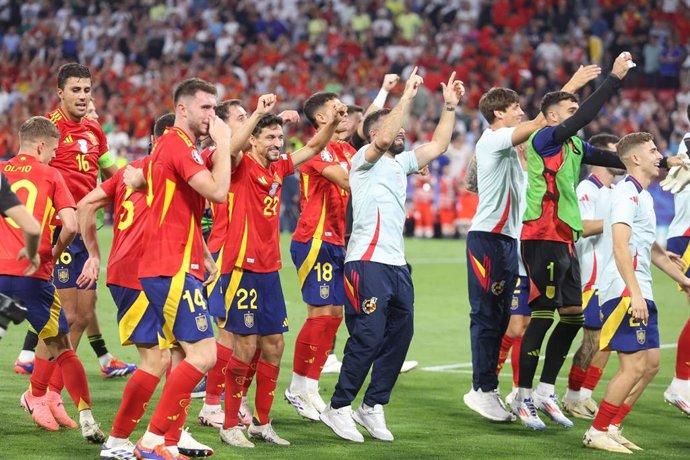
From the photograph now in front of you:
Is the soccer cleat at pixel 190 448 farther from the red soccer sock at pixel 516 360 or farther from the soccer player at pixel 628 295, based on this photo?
the red soccer sock at pixel 516 360

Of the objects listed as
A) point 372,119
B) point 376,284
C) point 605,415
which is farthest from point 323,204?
point 605,415

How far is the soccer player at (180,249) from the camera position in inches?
284

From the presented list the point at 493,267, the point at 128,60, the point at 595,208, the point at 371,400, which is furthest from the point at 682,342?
the point at 128,60

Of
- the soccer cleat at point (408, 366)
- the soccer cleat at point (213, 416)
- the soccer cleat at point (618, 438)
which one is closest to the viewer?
the soccer cleat at point (618, 438)

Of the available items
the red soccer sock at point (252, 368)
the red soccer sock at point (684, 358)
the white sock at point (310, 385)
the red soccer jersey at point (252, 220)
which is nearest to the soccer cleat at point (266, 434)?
the red soccer sock at point (252, 368)

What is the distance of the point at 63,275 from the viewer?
9.77 meters

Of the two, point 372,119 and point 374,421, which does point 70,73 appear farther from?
point 374,421

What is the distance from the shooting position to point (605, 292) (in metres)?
Answer: 8.66

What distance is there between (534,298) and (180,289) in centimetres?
346

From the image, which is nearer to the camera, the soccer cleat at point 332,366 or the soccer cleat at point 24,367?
the soccer cleat at point 24,367

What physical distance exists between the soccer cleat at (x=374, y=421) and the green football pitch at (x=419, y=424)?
2.8 inches

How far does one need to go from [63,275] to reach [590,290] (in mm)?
4634

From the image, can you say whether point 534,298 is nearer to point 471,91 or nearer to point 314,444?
point 314,444

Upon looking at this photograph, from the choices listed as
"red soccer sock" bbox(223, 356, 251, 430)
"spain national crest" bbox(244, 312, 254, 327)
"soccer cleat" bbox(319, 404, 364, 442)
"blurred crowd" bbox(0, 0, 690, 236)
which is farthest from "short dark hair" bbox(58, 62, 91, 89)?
"blurred crowd" bbox(0, 0, 690, 236)
